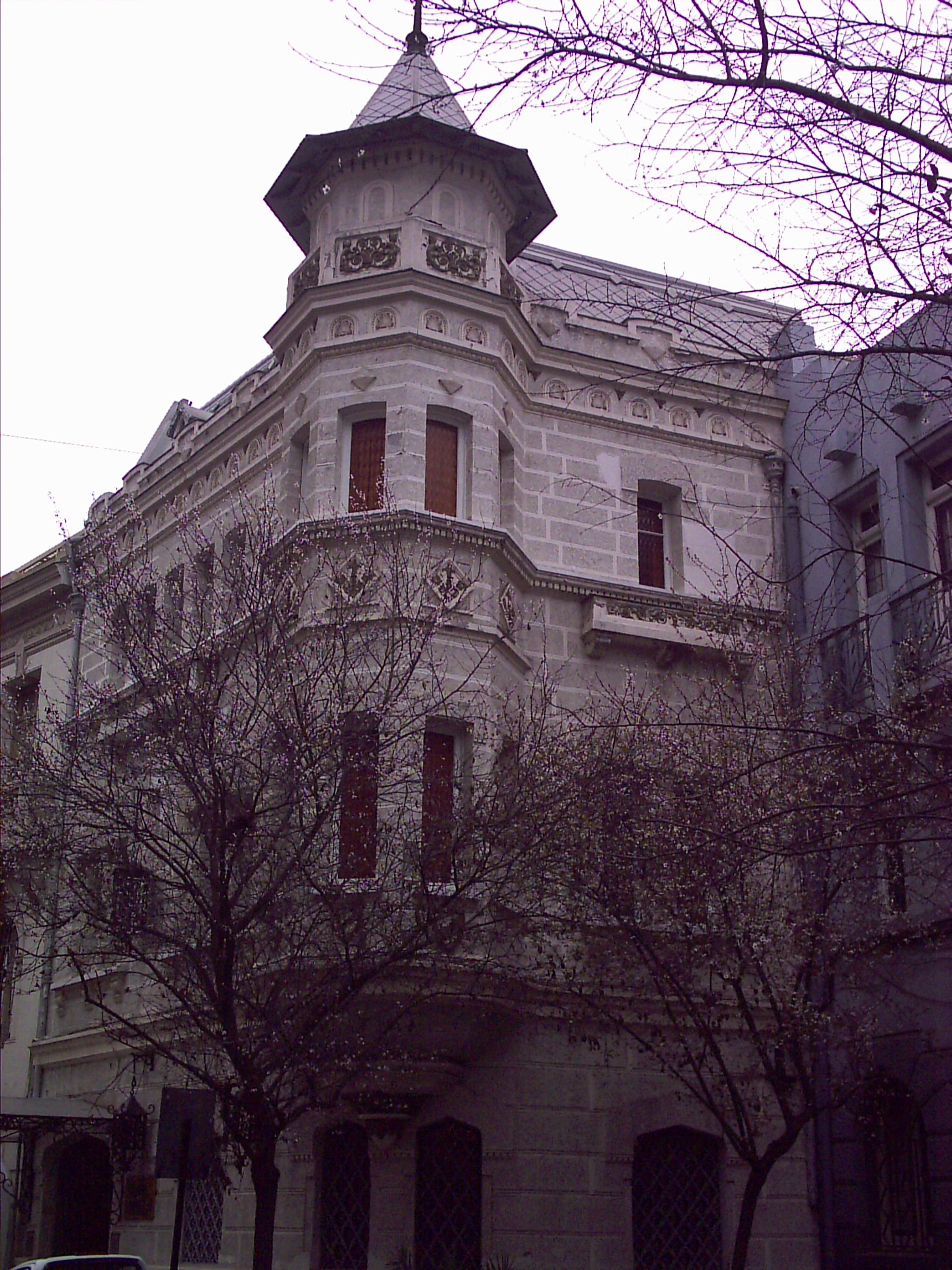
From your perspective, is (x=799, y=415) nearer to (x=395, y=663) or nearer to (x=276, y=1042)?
(x=395, y=663)

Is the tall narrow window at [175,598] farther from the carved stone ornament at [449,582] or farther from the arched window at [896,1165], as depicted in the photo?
the arched window at [896,1165]

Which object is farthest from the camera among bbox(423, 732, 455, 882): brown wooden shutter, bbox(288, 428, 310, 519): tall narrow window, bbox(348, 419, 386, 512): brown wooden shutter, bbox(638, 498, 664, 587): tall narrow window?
bbox(638, 498, 664, 587): tall narrow window

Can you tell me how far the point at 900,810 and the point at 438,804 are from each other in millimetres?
4772

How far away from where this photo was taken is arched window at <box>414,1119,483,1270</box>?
16.4 meters

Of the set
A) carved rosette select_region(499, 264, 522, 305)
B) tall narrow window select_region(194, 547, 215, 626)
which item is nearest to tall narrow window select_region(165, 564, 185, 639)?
tall narrow window select_region(194, 547, 215, 626)

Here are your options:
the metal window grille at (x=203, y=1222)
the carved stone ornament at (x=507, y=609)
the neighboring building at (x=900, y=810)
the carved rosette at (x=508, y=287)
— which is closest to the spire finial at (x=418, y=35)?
the neighboring building at (x=900, y=810)

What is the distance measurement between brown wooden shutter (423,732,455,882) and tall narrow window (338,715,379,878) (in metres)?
0.56

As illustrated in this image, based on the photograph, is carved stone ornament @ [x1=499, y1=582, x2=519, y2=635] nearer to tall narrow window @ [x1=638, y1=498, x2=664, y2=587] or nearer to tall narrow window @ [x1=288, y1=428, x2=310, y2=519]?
tall narrow window @ [x1=638, y1=498, x2=664, y2=587]

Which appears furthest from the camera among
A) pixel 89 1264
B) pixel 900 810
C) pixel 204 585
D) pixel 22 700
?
pixel 22 700

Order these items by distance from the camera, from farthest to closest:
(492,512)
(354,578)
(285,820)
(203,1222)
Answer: (492,512) → (203,1222) → (354,578) → (285,820)

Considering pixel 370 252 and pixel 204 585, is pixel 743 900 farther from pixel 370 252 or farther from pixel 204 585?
pixel 370 252

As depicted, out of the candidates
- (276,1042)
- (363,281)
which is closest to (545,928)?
(276,1042)

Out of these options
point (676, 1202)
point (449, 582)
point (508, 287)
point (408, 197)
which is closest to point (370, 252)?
point (408, 197)

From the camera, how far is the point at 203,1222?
1845 cm
